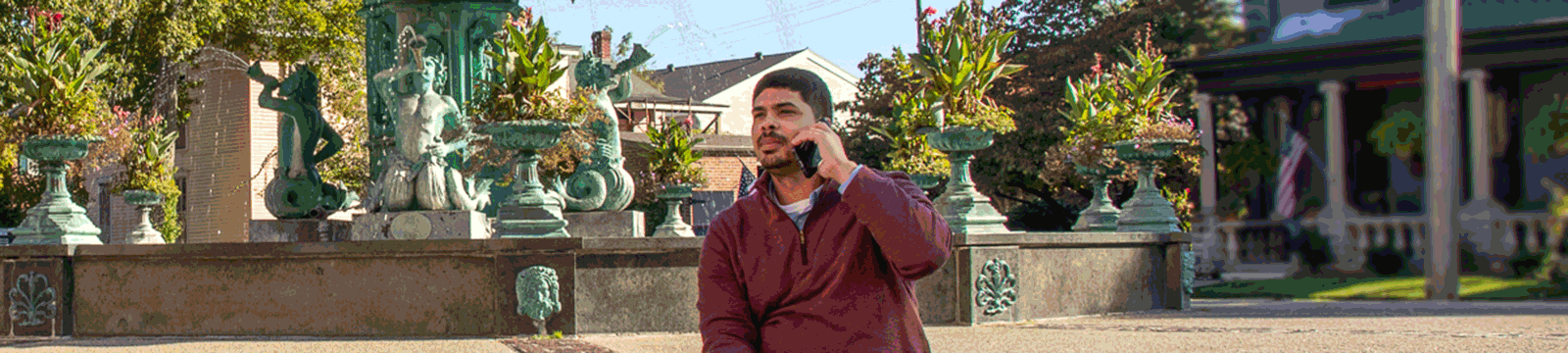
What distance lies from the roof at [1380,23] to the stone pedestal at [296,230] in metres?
12.0

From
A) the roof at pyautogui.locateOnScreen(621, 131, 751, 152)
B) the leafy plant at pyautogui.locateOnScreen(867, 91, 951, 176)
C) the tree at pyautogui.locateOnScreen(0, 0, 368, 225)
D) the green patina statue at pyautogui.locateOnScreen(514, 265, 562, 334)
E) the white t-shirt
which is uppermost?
the tree at pyautogui.locateOnScreen(0, 0, 368, 225)

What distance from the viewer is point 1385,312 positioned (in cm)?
1229

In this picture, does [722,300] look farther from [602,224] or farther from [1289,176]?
[1289,176]

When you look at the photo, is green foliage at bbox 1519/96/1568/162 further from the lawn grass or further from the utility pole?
the utility pole

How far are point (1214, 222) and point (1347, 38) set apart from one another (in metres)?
3.64

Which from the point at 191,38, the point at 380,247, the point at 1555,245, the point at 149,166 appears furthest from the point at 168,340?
the point at 191,38

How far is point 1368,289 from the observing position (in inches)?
697

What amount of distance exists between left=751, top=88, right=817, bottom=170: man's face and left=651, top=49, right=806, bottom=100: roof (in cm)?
5089

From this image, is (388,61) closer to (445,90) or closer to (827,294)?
(445,90)

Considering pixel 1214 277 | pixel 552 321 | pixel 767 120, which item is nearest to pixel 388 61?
pixel 552 321

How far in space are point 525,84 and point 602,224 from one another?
7.81 feet

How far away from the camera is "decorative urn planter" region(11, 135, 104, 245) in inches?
434

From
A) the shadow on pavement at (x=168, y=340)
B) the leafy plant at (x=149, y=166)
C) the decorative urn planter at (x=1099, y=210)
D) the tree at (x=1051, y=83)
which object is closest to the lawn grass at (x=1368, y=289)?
the decorative urn planter at (x=1099, y=210)

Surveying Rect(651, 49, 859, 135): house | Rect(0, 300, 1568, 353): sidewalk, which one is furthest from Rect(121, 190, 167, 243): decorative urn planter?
Rect(651, 49, 859, 135): house
